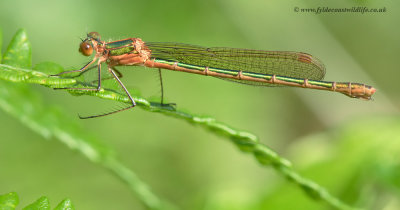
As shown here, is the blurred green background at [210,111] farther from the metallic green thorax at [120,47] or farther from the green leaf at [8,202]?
the green leaf at [8,202]

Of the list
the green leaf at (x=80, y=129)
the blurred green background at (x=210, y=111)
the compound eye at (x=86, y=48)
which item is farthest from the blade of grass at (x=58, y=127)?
the blurred green background at (x=210, y=111)

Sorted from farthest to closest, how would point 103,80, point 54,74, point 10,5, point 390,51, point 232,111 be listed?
1. point 390,51
2. point 232,111
3. point 10,5
4. point 103,80
5. point 54,74

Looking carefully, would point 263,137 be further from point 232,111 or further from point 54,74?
point 54,74

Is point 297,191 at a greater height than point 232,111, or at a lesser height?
lesser

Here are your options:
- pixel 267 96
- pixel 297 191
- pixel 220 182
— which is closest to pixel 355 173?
pixel 297 191

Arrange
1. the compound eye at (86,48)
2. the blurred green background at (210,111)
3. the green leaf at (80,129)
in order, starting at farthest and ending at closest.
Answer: the blurred green background at (210,111)
the compound eye at (86,48)
the green leaf at (80,129)

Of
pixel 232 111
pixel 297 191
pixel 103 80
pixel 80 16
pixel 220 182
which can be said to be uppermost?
pixel 80 16

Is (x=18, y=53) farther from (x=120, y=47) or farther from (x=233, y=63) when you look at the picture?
(x=233, y=63)

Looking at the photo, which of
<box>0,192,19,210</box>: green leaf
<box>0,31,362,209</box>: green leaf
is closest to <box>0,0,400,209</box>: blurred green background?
<box>0,31,362,209</box>: green leaf
